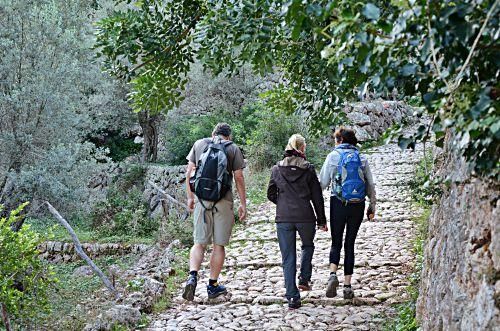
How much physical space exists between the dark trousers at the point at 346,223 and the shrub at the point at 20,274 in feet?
12.7

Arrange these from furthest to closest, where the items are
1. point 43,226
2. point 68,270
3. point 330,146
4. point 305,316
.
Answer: point 330,146 < point 43,226 < point 68,270 < point 305,316

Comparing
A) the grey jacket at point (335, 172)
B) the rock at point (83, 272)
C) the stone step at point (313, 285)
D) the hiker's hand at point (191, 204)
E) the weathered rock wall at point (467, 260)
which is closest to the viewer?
the weathered rock wall at point (467, 260)

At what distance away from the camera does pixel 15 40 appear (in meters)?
12.3

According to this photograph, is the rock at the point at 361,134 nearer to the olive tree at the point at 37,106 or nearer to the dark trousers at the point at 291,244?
the olive tree at the point at 37,106

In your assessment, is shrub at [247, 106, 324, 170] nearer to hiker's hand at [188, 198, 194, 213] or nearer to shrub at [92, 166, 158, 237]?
shrub at [92, 166, 158, 237]

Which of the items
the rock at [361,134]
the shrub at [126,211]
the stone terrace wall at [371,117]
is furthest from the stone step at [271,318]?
the rock at [361,134]

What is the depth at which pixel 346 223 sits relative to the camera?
6156mm

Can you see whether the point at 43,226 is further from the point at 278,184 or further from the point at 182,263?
the point at 278,184

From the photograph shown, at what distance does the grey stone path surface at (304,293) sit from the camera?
586 cm

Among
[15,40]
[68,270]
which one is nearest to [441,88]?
[15,40]

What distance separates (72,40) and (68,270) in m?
5.72

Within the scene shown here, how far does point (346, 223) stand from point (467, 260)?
307 centimetres

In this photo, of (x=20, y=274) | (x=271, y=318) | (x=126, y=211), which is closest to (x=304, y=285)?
(x=271, y=318)

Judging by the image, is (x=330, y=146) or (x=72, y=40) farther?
(x=330, y=146)
